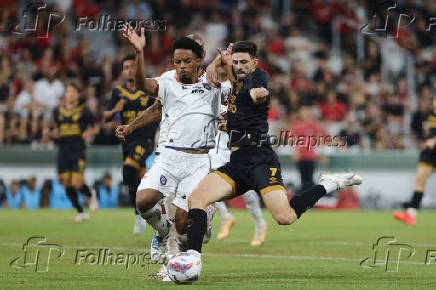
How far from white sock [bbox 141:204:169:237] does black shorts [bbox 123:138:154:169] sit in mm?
4789

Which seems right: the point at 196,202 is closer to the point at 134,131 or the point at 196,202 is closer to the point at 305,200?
the point at 305,200

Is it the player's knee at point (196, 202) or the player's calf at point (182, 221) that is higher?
the player's knee at point (196, 202)

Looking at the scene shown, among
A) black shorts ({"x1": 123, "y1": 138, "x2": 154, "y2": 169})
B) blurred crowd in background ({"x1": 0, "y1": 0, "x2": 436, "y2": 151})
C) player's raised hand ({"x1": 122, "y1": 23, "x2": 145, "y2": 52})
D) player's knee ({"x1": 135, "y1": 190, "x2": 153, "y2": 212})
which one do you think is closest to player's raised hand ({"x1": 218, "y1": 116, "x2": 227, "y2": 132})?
player's knee ({"x1": 135, "y1": 190, "x2": 153, "y2": 212})

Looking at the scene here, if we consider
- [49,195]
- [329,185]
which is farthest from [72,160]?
[329,185]

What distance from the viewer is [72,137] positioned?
17.9 metres

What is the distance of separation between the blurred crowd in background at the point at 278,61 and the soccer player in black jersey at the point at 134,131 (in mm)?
6951

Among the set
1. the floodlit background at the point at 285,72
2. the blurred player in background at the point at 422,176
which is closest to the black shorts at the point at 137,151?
the blurred player in background at the point at 422,176

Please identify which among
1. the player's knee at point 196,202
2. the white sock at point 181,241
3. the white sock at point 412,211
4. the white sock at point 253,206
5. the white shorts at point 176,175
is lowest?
the white sock at point 412,211

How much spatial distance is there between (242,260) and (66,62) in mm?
14005

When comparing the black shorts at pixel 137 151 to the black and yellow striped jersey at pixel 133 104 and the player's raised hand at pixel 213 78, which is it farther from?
the player's raised hand at pixel 213 78

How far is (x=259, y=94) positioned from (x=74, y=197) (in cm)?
989

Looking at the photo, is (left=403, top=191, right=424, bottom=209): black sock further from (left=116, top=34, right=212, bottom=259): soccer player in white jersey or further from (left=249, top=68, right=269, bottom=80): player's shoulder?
(left=249, top=68, right=269, bottom=80): player's shoulder

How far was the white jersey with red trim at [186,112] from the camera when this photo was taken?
898 cm

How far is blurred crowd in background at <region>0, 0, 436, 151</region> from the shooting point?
73.4ft
